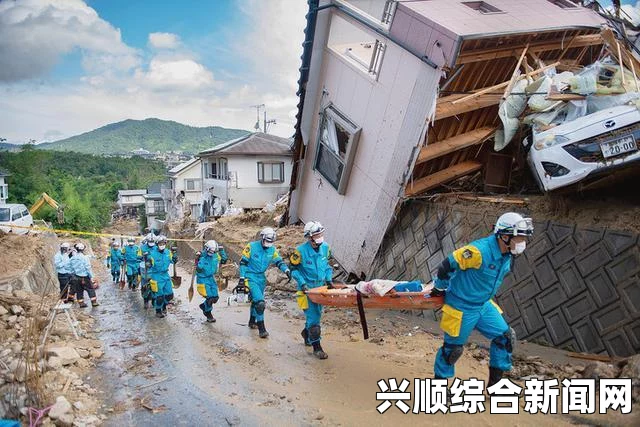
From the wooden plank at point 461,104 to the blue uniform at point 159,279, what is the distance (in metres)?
6.74

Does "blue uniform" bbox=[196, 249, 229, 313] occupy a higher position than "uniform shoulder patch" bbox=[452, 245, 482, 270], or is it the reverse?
"uniform shoulder patch" bbox=[452, 245, 482, 270]

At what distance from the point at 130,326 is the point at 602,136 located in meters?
9.32

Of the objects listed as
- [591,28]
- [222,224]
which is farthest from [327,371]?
[222,224]

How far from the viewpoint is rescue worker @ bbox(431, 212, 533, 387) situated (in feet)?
14.5

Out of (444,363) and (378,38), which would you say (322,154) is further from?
(444,363)

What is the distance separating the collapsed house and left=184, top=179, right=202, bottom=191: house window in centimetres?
3369

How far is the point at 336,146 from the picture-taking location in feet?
34.6

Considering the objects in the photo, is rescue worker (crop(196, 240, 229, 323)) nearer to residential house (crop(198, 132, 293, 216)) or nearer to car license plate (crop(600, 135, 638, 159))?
car license plate (crop(600, 135, 638, 159))

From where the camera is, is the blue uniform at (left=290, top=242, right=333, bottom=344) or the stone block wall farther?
the blue uniform at (left=290, top=242, right=333, bottom=344)

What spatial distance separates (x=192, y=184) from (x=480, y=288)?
136ft

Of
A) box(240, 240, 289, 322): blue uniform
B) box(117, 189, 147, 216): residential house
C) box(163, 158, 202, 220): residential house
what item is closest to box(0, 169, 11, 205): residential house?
box(163, 158, 202, 220): residential house

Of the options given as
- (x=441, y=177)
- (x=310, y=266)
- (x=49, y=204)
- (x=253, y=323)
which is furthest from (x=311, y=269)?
(x=49, y=204)

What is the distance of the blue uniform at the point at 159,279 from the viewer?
32.6ft

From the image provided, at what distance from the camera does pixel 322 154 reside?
11297mm
